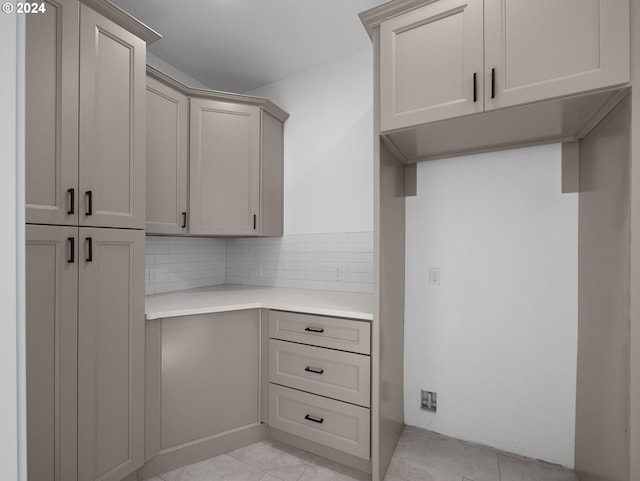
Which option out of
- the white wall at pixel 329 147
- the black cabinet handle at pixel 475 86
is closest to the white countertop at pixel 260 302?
the white wall at pixel 329 147

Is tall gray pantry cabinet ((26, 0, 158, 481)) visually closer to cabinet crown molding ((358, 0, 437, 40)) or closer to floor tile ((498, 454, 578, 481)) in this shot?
cabinet crown molding ((358, 0, 437, 40))

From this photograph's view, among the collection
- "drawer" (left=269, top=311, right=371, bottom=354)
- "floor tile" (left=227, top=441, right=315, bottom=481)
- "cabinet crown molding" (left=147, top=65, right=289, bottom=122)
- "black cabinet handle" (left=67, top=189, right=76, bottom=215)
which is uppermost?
"cabinet crown molding" (left=147, top=65, right=289, bottom=122)

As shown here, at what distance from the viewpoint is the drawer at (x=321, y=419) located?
1.68 m

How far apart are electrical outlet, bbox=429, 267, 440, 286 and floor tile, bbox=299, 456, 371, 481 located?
1181mm

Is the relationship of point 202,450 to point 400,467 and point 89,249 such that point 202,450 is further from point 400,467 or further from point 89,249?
point 89,249

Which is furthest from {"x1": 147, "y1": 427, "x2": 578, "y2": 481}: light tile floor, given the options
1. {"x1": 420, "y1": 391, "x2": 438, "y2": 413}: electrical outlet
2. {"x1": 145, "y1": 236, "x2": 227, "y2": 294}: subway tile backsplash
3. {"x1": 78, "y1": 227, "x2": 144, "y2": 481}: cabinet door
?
{"x1": 145, "y1": 236, "x2": 227, "y2": 294}: subway tile backsplash

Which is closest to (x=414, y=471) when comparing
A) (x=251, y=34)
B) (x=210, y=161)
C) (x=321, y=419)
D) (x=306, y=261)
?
(x=321, y=419)

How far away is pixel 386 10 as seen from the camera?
59.9 inches

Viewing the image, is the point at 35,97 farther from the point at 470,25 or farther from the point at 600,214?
the point at 600,214

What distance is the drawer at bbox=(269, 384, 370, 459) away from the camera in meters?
1.68

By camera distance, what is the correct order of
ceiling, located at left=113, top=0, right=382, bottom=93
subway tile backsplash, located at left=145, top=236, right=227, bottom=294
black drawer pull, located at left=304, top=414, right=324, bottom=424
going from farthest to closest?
subway tile backsplash, located at left=145, top=236, right=227, bottom=294 < ceiling, located at left=113, top=0, right=382, bottom=93 < black drawer pull, located at left=304, top=414, right=324, bottom=424

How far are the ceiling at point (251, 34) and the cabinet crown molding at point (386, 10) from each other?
0.46 m

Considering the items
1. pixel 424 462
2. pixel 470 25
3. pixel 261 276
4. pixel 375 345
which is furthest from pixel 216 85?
pixel 424 462

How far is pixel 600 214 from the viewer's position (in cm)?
142
